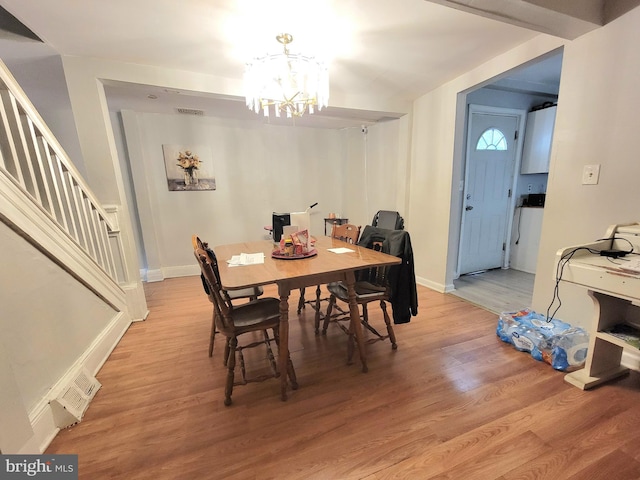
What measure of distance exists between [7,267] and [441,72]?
3486 mm

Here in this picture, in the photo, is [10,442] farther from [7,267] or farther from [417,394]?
[417,394]

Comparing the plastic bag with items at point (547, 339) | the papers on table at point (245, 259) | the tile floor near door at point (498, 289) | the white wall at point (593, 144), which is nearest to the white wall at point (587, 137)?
the white wall at point (593, 144)

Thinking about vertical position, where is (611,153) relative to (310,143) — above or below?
below

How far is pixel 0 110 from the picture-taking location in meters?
1.45

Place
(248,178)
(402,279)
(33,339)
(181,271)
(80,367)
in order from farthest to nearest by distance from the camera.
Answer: (248,178) < (181,271) < (402,279) < (80,367) < (33,339)

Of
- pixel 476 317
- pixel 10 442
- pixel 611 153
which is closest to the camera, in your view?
pixel 10 442

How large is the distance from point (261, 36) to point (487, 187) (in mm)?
3241

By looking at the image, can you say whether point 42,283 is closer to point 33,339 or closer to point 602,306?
point 33,339

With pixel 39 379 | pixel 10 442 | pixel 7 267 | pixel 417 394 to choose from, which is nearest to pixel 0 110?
pixel 7 267

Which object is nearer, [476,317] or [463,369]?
[463,369]

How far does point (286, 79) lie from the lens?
1.88 metres

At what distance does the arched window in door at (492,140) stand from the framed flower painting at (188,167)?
3715mm

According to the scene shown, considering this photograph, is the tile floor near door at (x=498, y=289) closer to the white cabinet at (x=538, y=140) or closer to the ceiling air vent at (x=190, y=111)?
the white cabinet at (x=538, y=140)

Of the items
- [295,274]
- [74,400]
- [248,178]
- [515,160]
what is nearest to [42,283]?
[74,400]
